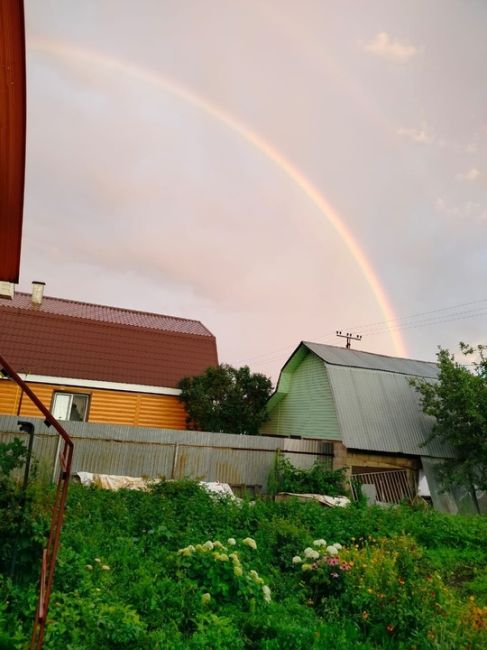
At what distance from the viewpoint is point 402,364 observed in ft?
71.5

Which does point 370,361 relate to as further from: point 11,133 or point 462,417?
point 11,133

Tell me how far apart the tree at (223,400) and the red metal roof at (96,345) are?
1.10 m

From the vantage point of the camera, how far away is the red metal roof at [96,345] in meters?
17.0

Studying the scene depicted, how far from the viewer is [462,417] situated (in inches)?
579

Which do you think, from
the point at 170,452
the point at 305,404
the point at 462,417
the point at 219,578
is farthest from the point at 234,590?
the point at 305,404

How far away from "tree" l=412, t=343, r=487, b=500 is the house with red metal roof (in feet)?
30.6

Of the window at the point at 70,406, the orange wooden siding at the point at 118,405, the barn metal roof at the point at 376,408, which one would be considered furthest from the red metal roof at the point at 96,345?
the barn metal roof at the point at 376,408

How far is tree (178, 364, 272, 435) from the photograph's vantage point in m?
17.7

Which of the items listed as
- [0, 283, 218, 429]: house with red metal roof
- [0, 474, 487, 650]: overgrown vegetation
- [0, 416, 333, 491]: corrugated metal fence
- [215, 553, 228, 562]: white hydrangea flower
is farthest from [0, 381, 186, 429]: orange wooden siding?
[215, 553, 228, 562]: white hydrangea flower

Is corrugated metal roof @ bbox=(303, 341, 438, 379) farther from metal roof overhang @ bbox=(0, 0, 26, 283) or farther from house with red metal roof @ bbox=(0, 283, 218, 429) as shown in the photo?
metal roof overhang @ bbox=(0, 0, 26, 283)

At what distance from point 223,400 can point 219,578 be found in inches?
516

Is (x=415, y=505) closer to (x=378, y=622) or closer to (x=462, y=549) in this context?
(x=462, y=549)

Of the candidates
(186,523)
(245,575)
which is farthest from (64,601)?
(186,523)

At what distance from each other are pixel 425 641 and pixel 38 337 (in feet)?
54.5
